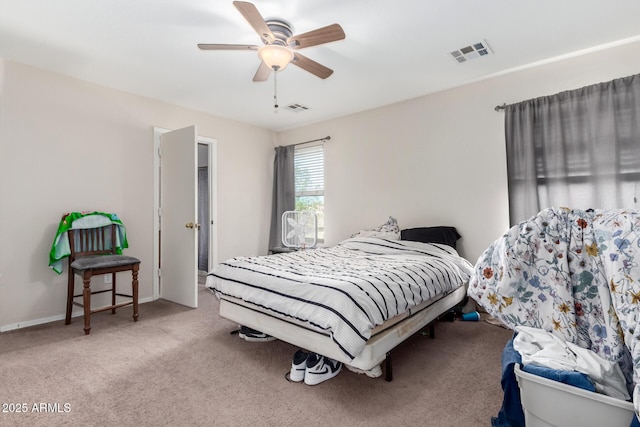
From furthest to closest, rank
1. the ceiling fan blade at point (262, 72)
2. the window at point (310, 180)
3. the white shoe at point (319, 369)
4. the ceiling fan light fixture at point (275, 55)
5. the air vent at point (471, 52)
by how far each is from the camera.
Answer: the window at point (310, 180) < the air vent at point (471, 52) < the ceiling fan blade at point (262, 72) < the ceiling fan light fixture at point (275, 55) < the white shoe at point (319, 369)

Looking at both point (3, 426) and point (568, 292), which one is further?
point (3, 426)

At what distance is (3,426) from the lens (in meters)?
1.51

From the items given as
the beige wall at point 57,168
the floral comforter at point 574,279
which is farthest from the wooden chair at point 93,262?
the floral comforter at point 574,279

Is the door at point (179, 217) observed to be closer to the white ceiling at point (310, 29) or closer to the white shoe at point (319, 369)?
the white ceiling at point (310, 29)

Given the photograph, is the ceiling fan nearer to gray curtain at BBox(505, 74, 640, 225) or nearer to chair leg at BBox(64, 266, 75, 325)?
gray curtain at BBox(505, 74, 640, 225)

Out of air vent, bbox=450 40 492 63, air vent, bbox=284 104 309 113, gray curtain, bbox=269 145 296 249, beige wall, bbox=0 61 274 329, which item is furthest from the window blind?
air vent, bbox=450 40 492 63

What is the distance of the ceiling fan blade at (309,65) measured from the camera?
2.33m

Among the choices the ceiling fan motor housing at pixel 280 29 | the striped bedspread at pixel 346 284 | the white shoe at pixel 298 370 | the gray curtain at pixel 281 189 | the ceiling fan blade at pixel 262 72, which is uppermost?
the ceiling fan motor housing at pixel 280 29

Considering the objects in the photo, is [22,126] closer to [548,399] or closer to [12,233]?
[12,233]

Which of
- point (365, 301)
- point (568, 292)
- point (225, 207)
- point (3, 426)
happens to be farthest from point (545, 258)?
point (225, 207)

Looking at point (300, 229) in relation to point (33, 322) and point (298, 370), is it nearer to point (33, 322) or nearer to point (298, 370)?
point (298, 370)

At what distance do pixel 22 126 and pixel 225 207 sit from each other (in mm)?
2246

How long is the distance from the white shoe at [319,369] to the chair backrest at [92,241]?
248 cm

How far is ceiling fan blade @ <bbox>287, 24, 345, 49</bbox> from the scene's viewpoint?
77.5 inches
